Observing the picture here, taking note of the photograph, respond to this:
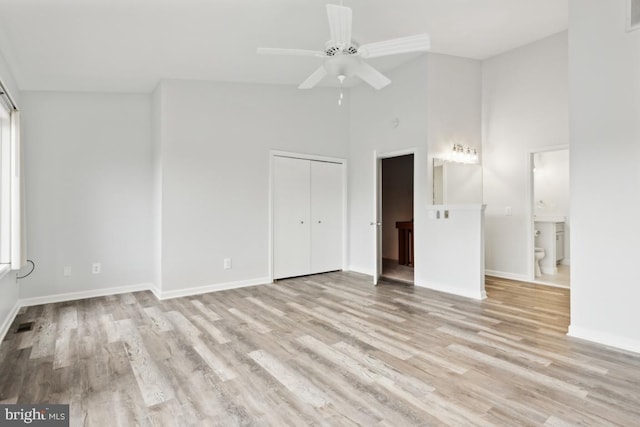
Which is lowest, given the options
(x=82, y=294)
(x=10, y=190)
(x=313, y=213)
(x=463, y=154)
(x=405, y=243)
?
(x=82, y=294)

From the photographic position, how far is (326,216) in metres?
5.91

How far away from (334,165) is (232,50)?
2.69 m

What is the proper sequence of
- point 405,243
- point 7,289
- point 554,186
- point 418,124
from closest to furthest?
point 7,289, point 418,124, point 554,186, point 405,243

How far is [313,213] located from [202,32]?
124 inches

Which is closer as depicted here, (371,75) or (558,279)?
(371,75)

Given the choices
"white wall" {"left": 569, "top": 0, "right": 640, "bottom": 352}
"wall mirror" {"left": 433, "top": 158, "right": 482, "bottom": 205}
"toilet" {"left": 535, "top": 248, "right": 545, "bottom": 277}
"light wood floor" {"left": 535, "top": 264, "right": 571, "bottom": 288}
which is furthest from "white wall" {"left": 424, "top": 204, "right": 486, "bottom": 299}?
"toilet" {"left": 535, "top": 248, "right": 545, "bottom": 277}

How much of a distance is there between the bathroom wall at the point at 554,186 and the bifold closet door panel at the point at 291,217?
15.3ft

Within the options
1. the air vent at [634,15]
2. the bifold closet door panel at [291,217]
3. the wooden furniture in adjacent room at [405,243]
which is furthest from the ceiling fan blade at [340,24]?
the wooden furniture in adjacent room at [405,243]

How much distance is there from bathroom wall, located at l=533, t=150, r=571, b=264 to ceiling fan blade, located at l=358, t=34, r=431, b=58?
17.0 ft

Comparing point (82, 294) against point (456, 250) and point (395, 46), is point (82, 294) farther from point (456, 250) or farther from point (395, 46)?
point (456, 250)

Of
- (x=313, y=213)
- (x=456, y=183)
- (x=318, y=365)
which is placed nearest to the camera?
(x=318, y=365)

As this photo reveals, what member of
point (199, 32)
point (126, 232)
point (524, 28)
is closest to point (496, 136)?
point (524, 28)
